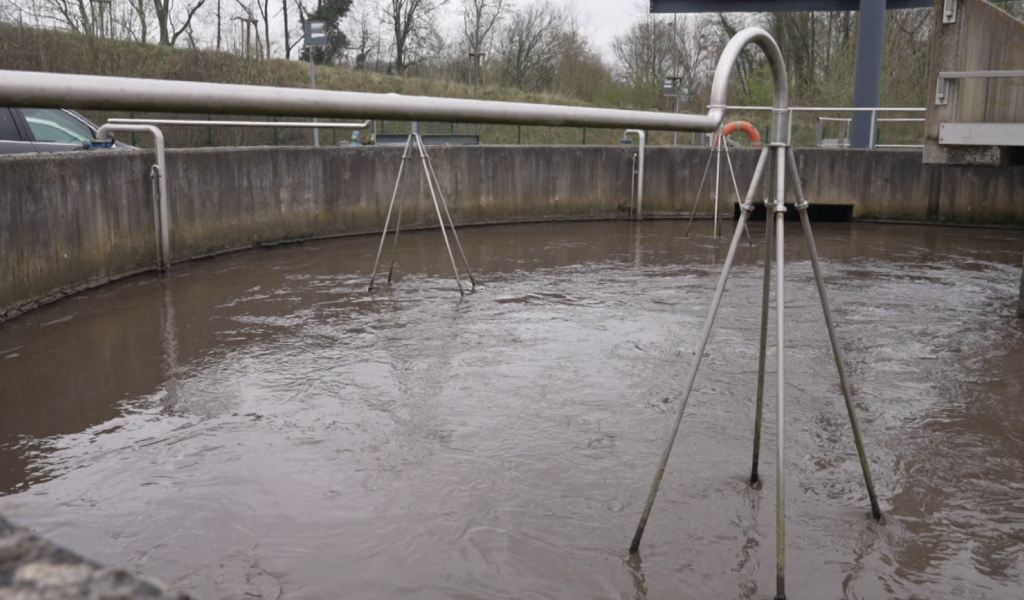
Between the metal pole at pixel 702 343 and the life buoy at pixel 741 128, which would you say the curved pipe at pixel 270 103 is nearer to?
the metal pole at pixel 702 343

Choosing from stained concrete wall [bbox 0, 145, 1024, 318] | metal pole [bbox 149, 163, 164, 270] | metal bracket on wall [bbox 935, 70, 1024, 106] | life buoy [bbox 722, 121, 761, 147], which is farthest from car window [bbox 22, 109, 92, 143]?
metal bracket on wall [bbox 935, 70, 1024, 106]

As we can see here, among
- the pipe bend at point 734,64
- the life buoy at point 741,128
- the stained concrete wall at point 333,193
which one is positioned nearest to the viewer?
the pipe bend at point 734,64

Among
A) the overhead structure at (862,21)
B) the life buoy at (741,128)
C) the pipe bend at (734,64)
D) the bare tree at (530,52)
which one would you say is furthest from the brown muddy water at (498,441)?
the bare tree at (530,52)

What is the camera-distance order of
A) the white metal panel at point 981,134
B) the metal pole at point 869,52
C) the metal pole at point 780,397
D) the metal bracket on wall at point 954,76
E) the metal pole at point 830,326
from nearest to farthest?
the metal pole at point 780,397 → the metal pole at point 830,326 → the metal bracket on wall at point 954,76 → the white metal panel at point 981,134 → the metal pole at point 869,52

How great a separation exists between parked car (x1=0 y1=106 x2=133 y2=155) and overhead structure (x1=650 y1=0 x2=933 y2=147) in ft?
41.7

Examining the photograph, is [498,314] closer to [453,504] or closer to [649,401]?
[649,401]

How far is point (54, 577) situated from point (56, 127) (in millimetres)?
11754

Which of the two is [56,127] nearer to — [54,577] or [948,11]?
[948,11]

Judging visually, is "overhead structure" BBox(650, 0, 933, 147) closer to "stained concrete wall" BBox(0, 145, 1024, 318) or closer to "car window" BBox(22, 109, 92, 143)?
"stained concrete wall" BBox(0, 145, 1024, 318)

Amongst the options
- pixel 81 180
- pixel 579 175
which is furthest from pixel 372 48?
pixel 81 180

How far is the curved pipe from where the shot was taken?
139 centimetres

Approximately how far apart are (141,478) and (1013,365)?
5.73 metres

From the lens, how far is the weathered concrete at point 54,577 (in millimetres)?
559

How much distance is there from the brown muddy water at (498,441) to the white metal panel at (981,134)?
153 centimetres
